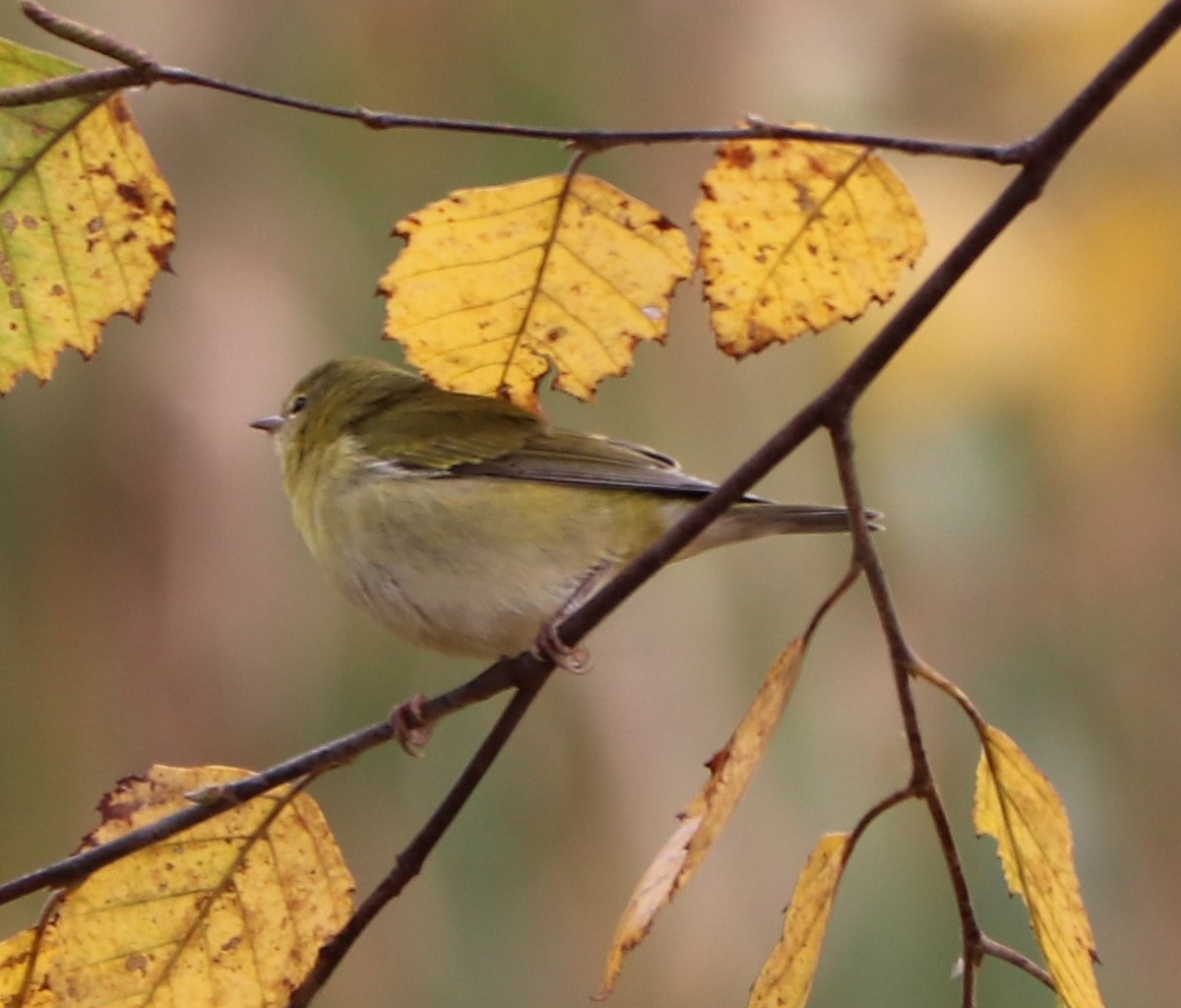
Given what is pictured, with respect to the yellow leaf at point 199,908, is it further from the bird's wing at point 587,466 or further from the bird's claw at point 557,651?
the bird's wing at point 587,466

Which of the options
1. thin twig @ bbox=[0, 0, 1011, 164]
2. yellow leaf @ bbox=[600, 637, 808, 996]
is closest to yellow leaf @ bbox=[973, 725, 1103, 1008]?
yellow leaf @ bbox=[600, 637, 808, 996]

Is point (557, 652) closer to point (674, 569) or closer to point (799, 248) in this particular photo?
point (799, 248)

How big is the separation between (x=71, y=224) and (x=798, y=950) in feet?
3.00

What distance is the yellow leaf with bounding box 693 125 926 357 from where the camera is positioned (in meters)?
1.50

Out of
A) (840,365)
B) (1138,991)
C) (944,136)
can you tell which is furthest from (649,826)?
(944,136)

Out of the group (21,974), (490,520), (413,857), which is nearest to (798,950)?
(413,857)

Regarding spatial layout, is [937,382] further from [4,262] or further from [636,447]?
[4,262]

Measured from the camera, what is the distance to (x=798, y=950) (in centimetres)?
143

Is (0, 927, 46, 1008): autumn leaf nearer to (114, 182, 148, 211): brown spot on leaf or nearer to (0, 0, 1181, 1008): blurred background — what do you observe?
(114, 182, 148, 211): brown spot on leaf

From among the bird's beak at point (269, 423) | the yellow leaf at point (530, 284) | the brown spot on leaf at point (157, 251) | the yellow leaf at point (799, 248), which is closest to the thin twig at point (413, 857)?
the yellow leaf at point (530, 284)

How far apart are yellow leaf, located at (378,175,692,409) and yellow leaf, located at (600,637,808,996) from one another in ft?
1.18

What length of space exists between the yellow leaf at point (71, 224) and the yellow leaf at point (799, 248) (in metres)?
0.50

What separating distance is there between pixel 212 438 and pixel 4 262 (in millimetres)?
2239

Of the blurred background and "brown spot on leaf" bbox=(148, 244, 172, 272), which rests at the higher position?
the blurred background
